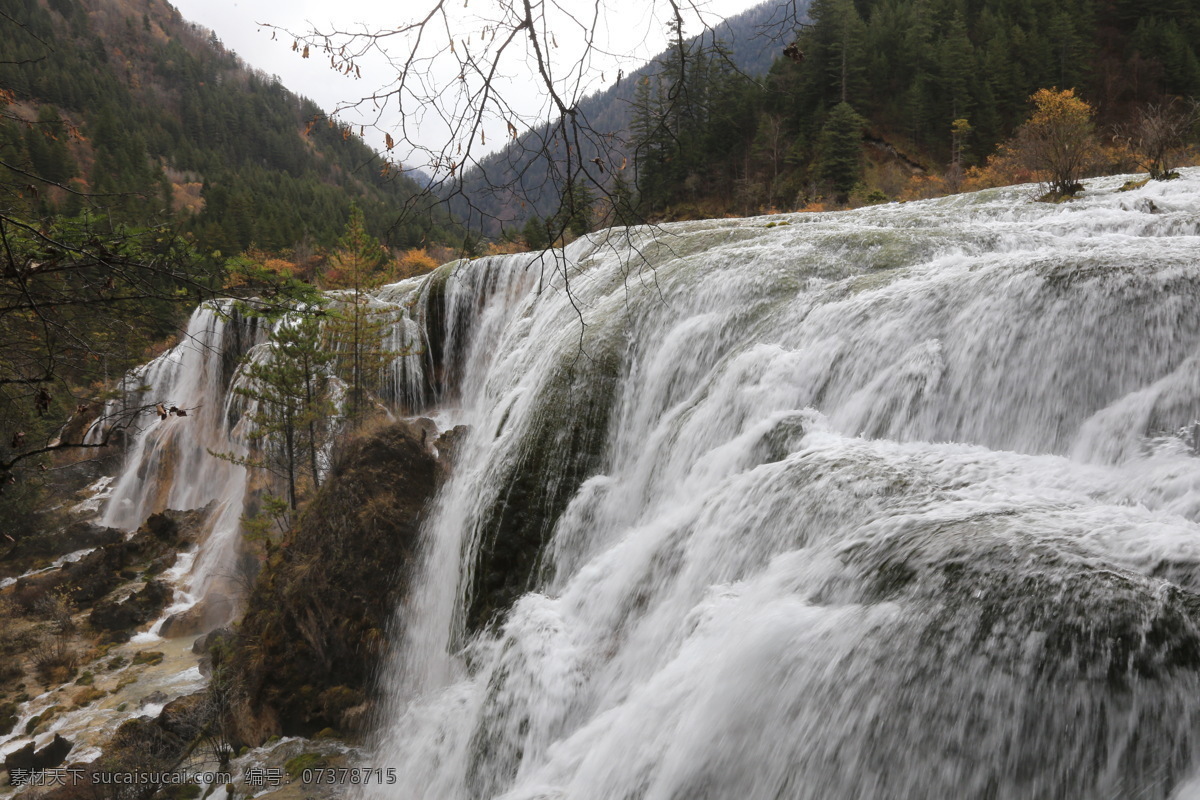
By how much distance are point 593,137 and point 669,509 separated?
14.1 ft

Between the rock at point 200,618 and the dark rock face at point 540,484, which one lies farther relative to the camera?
the rock at point 200,618

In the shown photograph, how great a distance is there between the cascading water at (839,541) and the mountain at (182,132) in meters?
34.0

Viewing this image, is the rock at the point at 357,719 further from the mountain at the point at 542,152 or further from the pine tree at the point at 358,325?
the mountain at the point at 542,152

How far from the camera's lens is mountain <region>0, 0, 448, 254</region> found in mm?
49906

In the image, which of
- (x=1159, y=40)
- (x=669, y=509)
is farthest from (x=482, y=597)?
(x=1159, y=40)

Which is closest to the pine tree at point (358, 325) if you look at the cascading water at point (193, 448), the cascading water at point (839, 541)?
the cascading water at point (193, 448)

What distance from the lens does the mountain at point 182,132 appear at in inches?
1965

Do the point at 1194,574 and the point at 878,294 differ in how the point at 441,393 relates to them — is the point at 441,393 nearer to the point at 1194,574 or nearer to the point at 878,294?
the point at 878,294

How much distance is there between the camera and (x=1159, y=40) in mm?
38781

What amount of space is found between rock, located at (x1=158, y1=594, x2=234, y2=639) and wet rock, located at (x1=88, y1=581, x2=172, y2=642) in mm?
716

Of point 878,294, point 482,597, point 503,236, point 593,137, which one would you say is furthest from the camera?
point 482,597

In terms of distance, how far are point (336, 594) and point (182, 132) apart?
356 ft

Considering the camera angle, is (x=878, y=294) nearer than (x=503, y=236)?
No

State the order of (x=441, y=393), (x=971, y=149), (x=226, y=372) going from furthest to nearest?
(x=971, y=149) → (x=226, y=372) → (x=441, y=393)
